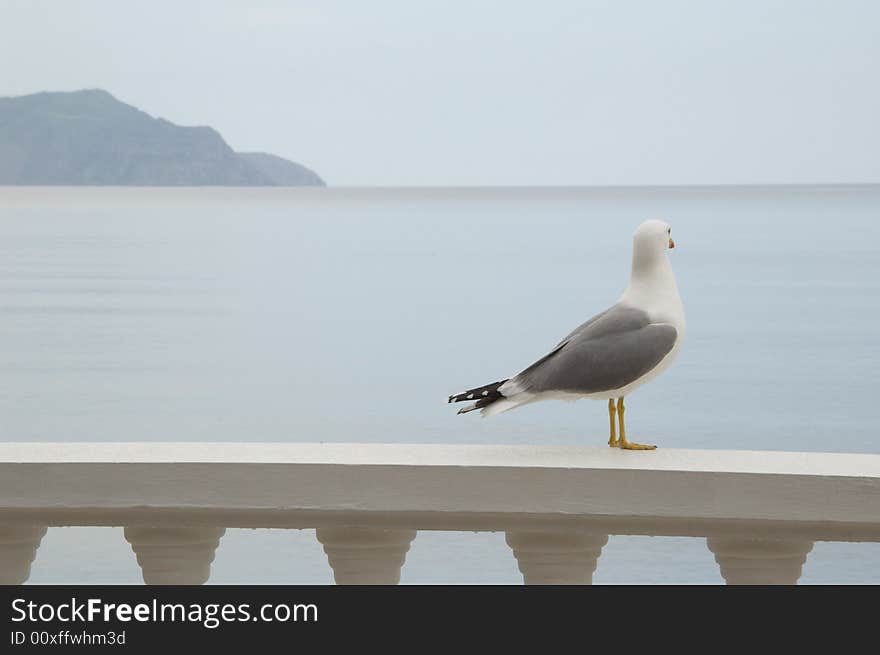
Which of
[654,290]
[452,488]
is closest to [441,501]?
[452,488]

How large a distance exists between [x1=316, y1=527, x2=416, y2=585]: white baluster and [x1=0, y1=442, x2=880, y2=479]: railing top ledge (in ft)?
0.38

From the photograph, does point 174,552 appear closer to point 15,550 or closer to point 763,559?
point 15,550

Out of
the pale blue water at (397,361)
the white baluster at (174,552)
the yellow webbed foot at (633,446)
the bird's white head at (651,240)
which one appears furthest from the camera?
the pale blue water at (397,361)

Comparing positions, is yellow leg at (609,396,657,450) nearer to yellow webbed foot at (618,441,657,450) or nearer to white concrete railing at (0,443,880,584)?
yellow webbed foot at (618,441,657,450)

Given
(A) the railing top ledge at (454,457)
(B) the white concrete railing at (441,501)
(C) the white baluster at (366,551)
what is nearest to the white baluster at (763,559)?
Answer: (B) the white concrete railing at (441,501)

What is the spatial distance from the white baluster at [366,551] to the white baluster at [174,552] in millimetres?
176

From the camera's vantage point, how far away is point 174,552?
2.06 meters

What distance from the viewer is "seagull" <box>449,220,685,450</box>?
7.05 feet

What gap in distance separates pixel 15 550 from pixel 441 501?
0.64m

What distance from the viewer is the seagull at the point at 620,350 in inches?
84.6

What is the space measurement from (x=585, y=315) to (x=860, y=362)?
7.77m

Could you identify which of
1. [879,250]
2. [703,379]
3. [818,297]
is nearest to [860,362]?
[703,379]

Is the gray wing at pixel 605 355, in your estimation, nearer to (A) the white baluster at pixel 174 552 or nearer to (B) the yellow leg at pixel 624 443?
(B) the yellow leg at pixel 624 443

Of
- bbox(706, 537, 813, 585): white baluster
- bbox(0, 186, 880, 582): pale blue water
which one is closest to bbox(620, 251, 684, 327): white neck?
bbox(706, 537, 813, 585): white baluster
